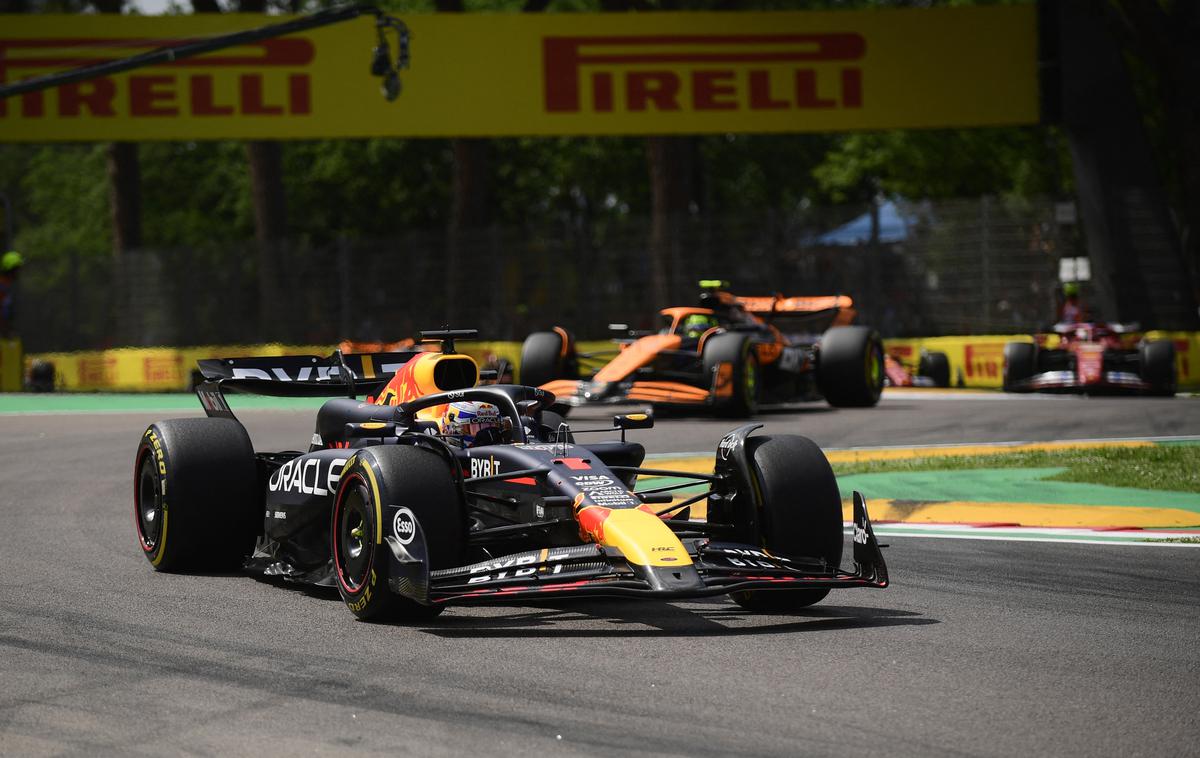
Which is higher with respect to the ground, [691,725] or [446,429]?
[446,429]

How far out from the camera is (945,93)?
2856 centimetres

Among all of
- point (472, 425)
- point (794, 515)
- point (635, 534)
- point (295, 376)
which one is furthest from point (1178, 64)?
point (635, 534)

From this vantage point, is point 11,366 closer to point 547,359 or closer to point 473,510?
point 547,359

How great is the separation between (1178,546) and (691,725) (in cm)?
550

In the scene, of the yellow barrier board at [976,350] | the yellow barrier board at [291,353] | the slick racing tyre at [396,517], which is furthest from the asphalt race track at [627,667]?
the yellow barrier board at [291,353]

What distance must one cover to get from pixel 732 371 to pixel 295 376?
32.9 ft

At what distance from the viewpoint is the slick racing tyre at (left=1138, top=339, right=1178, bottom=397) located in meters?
A: 23.0

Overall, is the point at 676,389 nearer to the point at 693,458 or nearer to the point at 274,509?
the point at 693,458

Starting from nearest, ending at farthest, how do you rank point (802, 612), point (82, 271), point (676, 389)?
1. point (802, 612)
2. point (676, 389)
3. point (82, 271)

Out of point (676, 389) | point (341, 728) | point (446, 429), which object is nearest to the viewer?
point (341, 728)

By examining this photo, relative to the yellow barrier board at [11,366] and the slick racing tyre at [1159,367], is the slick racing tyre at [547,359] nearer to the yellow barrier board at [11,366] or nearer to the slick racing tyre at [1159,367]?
the slick racing tyre at [1159,367]

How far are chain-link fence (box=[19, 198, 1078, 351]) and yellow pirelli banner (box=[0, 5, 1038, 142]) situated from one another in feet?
6.00

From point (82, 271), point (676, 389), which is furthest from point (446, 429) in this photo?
point (82, 271)

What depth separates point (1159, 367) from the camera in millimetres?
23016
